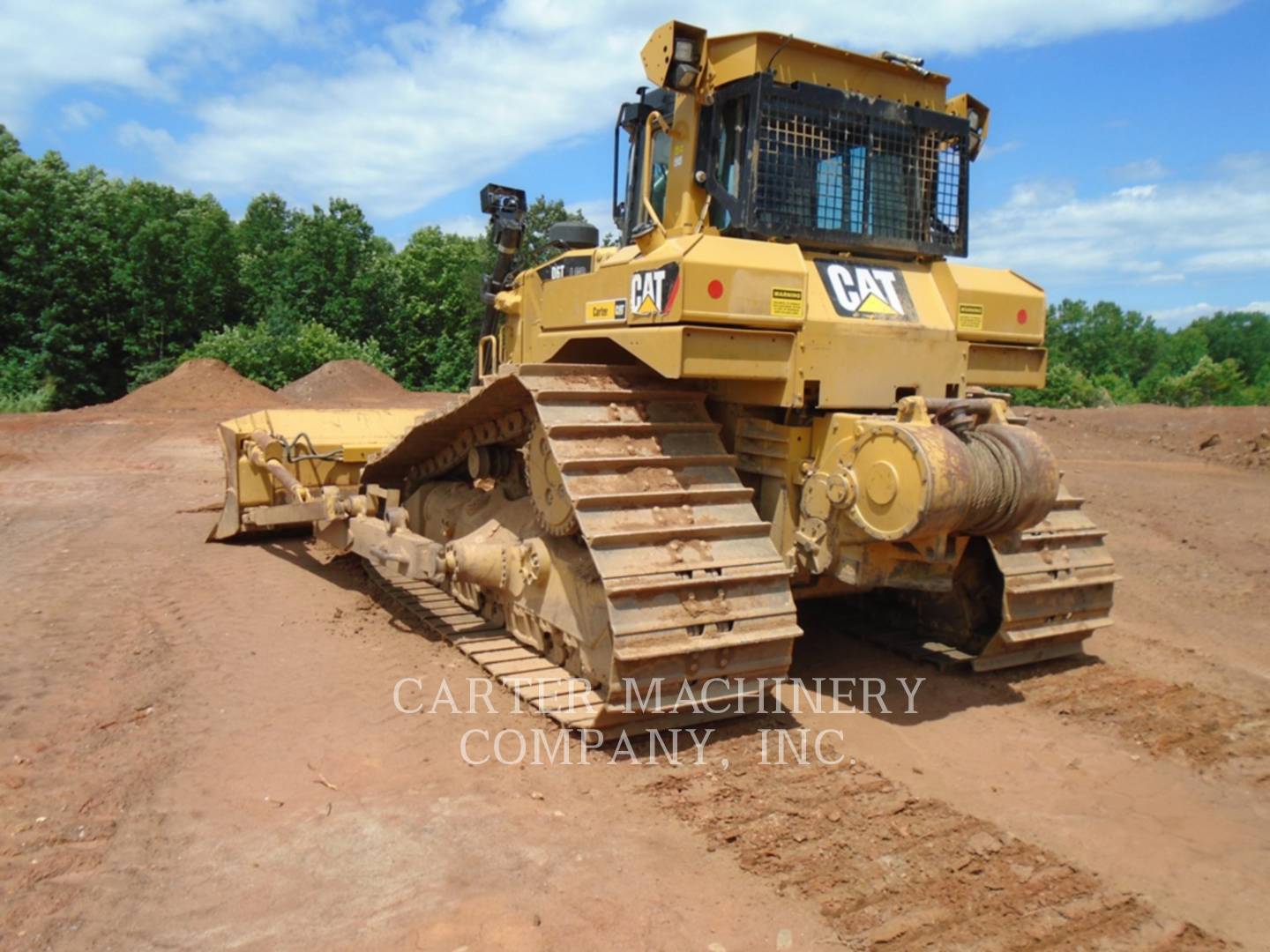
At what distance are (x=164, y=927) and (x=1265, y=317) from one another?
82898 mm

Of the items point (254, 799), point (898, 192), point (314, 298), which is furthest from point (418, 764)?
point (314, 298)

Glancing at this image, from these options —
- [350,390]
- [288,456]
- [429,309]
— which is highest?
[429,309]

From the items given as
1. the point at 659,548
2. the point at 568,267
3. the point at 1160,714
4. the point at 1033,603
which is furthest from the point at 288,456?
the point at 1160,714

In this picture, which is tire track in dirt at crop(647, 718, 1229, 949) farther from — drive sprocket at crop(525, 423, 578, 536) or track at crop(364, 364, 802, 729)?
drive sprocket at crop(525, 423, 578, 536)

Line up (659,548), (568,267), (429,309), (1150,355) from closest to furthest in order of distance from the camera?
(659,548), (568,267), (429,309), (1150,355)

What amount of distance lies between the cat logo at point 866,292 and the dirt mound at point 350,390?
17.5 metres

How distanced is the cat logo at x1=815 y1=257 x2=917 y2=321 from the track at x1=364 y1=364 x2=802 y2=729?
0.90 meters

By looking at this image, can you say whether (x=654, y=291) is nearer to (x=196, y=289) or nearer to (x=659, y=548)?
(x=659, y=548)

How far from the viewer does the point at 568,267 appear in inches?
266

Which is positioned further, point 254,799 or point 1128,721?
point 1128,721

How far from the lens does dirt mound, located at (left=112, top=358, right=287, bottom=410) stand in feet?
72.8

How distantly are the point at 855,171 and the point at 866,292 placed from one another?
79 cm

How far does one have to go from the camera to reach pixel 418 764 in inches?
175

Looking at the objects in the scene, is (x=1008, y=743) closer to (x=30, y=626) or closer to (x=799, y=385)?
(x=799, y=385)
